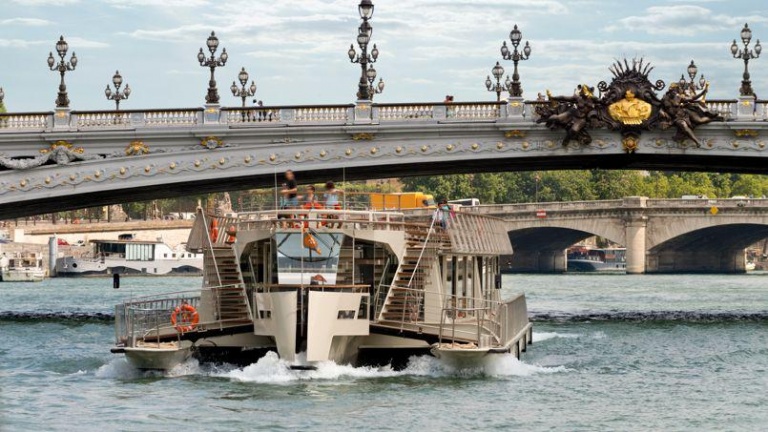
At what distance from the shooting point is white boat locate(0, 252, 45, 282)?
431 ft

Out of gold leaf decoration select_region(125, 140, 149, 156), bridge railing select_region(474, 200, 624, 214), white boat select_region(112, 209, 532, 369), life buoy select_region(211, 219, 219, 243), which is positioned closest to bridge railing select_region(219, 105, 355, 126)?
gold leaf decoration select_region(125, 140, 149, 156)

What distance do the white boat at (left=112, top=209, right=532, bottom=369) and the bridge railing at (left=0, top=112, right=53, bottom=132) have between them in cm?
1966

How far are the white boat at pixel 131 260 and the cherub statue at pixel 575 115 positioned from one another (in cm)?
8831

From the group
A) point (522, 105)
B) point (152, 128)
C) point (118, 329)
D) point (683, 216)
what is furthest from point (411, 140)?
point (683, 216)

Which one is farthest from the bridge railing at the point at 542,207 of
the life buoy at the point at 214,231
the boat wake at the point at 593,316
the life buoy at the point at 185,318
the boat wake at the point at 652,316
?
the life buoy at the point at 185,318

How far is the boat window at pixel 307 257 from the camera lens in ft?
133

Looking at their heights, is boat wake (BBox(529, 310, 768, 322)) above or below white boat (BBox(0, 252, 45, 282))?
below

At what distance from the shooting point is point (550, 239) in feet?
481

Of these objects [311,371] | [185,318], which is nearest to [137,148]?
[185,318]

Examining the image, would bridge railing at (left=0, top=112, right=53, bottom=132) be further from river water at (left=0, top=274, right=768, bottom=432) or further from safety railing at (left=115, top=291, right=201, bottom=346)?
safety railing at (left=115, top=291, right=201, bottom=346)

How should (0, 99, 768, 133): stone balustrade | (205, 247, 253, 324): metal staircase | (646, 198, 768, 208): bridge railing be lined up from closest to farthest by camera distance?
(205, 247, 253, 324): metal staircase, (0, 99, 768, 133): stone balustrade, (646, 198, 768, 208): bridge railing

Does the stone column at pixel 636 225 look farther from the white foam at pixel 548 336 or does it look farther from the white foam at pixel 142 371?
the white foam at pixel 142 371

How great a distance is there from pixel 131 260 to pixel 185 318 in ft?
349

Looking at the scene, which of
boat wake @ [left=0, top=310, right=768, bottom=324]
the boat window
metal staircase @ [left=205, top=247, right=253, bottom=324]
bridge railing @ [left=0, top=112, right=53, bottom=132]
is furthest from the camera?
boat wake @ [left=0, top=310, right=768, bottom=324]
